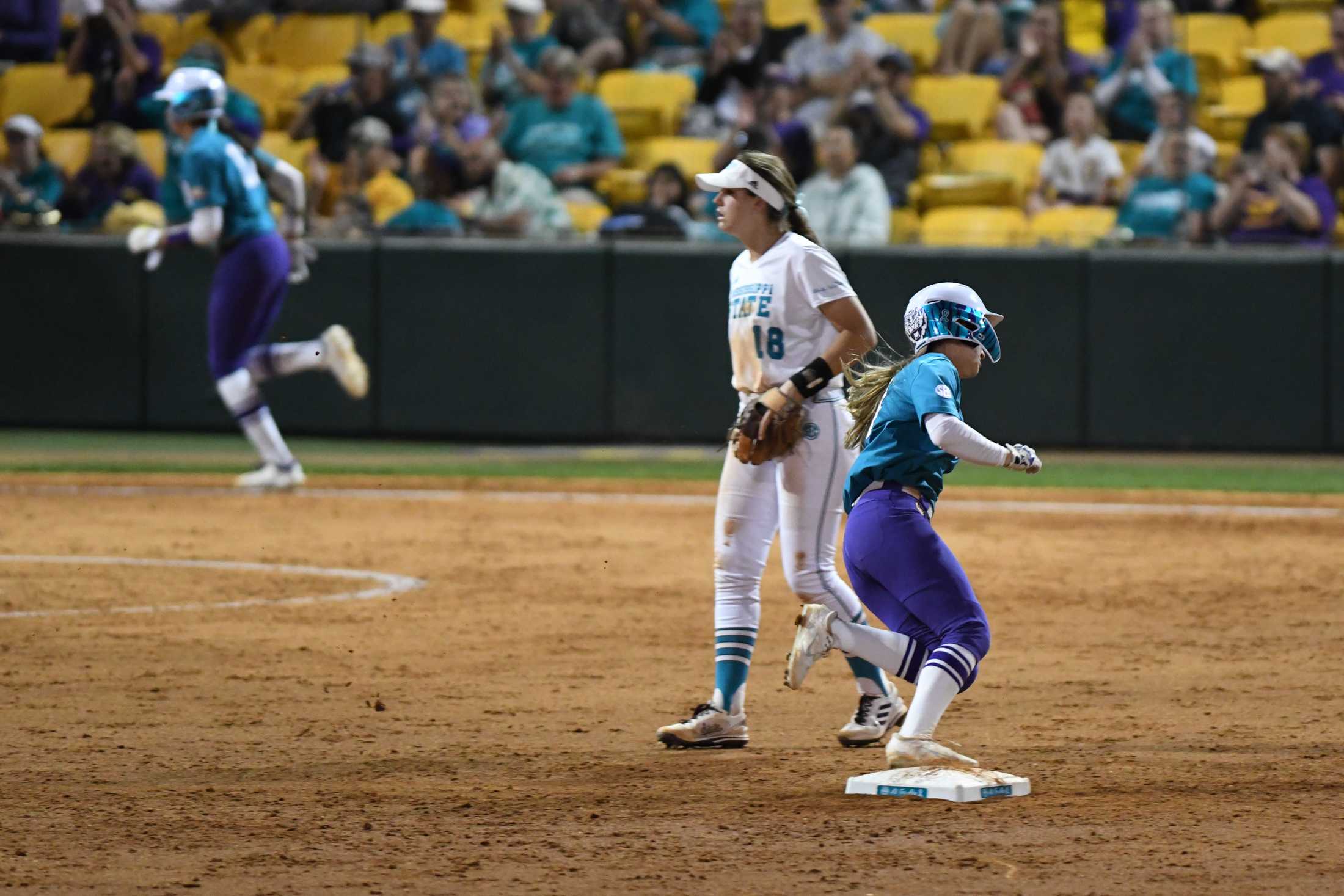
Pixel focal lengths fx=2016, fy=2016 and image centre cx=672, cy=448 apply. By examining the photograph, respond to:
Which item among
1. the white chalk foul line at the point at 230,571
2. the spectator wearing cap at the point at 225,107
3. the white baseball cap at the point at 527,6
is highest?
the white baseball cap at the point at 527,6

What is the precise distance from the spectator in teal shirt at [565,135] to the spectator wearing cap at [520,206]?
0.17m

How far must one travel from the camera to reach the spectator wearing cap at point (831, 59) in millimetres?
16453

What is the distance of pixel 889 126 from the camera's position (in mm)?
16219

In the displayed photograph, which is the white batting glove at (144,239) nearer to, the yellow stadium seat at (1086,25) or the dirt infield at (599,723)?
the dirt infield at (599,723)

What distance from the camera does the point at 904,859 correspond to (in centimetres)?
496

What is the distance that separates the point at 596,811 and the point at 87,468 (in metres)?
10.6

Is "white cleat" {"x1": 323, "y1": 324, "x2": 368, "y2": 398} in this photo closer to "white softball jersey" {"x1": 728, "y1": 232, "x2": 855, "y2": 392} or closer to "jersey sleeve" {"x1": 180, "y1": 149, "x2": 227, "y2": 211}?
"jersey sleeve" {"x1": 180, "y1": 149, "x2": 227, "y2": 211}

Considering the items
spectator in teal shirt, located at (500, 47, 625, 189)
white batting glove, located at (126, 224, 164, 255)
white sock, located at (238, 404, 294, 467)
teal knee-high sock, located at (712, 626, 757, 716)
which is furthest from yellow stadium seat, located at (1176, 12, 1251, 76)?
teal knee-high sock, located at (712, 626, 757, 716)

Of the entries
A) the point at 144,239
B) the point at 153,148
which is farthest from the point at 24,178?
the point at 144,239

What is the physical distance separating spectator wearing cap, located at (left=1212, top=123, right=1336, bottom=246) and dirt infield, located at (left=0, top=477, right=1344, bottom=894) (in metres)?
4.00

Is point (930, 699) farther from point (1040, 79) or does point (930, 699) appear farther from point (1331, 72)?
point (1040, 79)

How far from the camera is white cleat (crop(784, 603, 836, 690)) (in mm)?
5828

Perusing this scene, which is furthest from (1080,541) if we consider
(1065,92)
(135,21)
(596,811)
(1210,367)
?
(135,21)

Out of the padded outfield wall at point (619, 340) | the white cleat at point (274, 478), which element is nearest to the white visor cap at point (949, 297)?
the white cleat at point (274, 478)
